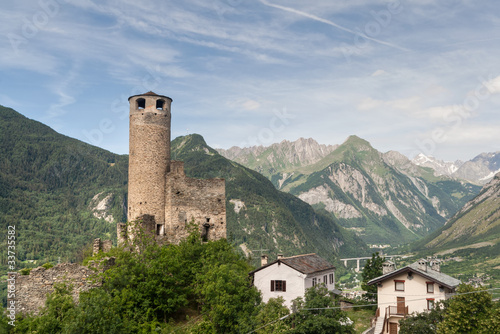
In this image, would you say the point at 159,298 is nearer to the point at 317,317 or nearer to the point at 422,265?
the point at 317,317

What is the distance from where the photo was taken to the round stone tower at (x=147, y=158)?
44.9 meters

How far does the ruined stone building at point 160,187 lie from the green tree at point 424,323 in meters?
19.0

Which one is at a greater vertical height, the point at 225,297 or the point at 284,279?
the point at 284,279

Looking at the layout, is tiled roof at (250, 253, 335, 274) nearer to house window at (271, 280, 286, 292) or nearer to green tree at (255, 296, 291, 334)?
house window at (271, 280, 286, 292)

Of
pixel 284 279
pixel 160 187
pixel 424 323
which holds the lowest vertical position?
pixel 424 323

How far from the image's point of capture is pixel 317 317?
37594 mm

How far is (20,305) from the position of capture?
33.4m

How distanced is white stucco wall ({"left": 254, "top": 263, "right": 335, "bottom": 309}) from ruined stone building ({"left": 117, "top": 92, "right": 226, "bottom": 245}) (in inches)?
364

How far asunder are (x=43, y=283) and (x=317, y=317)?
21292 mm

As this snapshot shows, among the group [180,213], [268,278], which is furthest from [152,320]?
[268,278]

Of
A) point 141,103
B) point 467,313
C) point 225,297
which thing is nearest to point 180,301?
point 225,297

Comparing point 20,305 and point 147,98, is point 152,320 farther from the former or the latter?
point 147,98

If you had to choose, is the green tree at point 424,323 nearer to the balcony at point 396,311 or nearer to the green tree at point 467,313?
the green tree at point 467,313

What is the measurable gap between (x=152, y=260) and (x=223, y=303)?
6.81 meters
